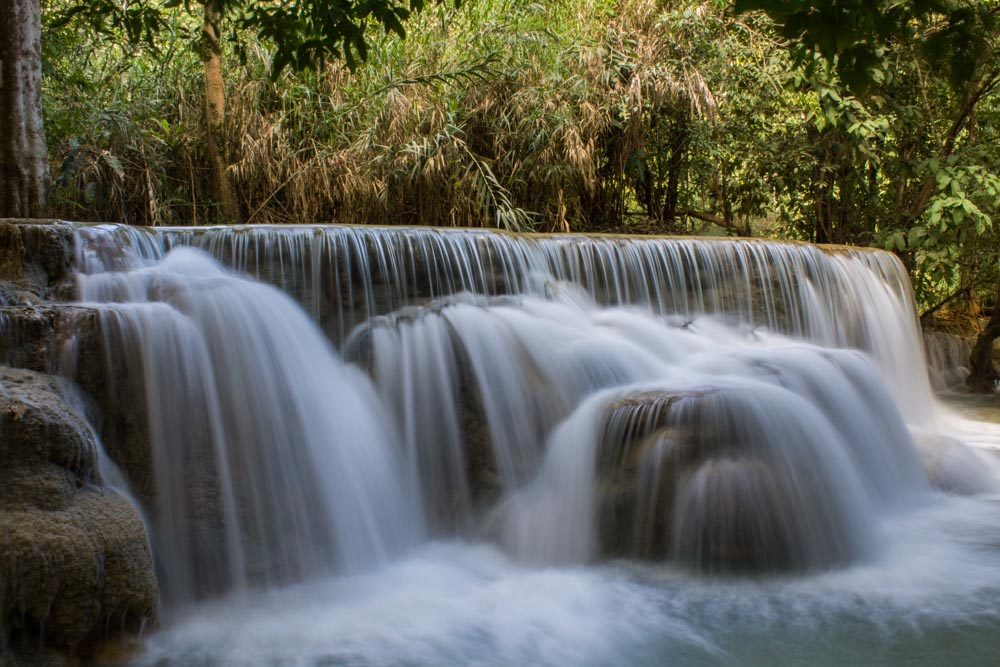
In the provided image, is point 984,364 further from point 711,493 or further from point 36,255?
point 36,255

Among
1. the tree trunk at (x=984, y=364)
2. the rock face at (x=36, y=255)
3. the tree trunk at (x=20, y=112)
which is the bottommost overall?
the tree trunk at (x=984, y=364)

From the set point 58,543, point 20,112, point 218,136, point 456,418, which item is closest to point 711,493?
point 456,418

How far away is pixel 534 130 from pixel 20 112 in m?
4.68

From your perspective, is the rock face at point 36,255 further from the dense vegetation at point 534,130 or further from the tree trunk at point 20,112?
the dense vegetation at point 534,130

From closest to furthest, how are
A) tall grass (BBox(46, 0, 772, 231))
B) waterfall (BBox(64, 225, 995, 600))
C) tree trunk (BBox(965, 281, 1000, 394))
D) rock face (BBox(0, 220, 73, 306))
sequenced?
waterfall (BBox(64, 225, 995, 600)), rock face (BBox(0, 220, 73, 306)), tall grass (BBox(46, 0, 772, 231)), tree trunk (BBox(965, 281, 1000, 394))

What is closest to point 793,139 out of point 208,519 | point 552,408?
point 552,408

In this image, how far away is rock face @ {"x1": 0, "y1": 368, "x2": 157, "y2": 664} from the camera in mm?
2729

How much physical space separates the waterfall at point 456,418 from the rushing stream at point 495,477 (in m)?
0.01

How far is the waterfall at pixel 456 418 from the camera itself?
13.0 feet

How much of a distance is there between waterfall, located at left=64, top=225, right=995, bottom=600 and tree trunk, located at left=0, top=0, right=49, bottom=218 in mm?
1616

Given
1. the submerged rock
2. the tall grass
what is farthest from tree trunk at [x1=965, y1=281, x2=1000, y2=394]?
the submerged rock

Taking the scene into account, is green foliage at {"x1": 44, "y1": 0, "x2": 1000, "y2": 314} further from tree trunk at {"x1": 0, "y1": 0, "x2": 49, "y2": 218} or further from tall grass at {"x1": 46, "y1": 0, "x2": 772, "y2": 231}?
tree trunk at {"x1": 0, "y1": 0, "x2": 49, "y2": 218}

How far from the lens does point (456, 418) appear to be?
195 inches

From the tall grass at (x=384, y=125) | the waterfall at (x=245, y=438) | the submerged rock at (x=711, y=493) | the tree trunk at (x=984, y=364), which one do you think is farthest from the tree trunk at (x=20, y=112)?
the tree trunk at (x=984, y=364)
